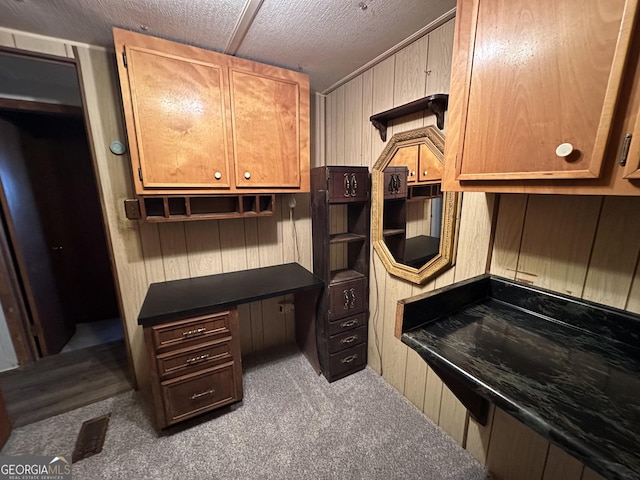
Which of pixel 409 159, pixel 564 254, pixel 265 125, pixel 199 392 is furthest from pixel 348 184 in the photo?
pixel 199 392

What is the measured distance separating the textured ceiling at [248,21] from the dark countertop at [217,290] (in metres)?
1.50

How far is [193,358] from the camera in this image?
1.50 metres

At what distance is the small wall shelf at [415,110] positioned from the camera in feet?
4.28

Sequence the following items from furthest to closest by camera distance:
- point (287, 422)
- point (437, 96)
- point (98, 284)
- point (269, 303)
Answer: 1. point (98, 284)
2. point (269, 303)
3. point (287, 422)
4. point (437, 96)

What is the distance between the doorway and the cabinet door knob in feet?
7.83

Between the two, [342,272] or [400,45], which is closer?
[400,45]

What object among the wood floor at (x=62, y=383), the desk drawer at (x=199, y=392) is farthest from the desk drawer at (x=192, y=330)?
the wood floor at (x=62, y=383)

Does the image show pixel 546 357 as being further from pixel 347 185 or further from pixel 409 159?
pixel 347 185

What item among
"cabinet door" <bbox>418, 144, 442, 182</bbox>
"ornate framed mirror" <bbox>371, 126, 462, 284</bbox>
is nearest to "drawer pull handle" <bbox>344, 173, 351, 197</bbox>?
"ornate framed mirror" <bbox>371, 126, 462, 284</bbox>

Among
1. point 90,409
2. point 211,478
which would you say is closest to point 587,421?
point 211,478

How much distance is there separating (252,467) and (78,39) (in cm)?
258

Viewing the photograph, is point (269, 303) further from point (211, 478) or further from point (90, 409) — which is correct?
point (90, 409)

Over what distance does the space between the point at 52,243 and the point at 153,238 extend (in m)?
1.64

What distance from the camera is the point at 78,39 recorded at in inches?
56.4
